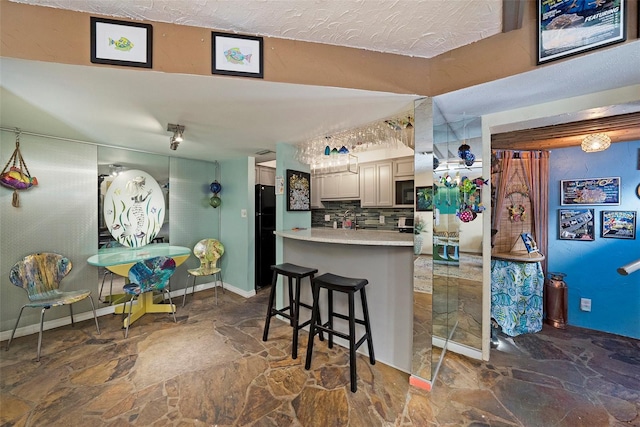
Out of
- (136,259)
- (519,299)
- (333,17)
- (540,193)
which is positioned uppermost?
(333,17)

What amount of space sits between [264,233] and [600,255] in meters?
3.98

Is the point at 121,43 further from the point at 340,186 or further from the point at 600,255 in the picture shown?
the point at 600,255

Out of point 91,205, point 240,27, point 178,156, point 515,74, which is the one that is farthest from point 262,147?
point 515,74

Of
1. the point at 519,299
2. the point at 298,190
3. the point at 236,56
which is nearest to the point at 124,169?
the point at 298,190

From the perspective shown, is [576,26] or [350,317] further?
[350,317]

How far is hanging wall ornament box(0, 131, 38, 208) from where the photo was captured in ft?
7.73

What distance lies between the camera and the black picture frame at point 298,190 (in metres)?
2.91

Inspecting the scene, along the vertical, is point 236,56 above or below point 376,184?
above

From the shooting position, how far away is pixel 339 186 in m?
4.32

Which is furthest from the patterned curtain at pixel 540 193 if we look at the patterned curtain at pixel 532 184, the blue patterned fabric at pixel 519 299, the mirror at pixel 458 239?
the mirror at pixel 458 239

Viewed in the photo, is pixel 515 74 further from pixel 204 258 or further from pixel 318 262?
pixel 204 258

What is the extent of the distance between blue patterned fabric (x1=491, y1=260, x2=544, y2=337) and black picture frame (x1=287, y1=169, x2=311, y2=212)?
2.33m

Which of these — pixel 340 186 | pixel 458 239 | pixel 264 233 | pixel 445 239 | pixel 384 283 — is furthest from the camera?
pixel 340 186

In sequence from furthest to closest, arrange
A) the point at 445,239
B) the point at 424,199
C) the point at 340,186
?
the point at 340,186 → the point at 445,239 → the point at 424,199
